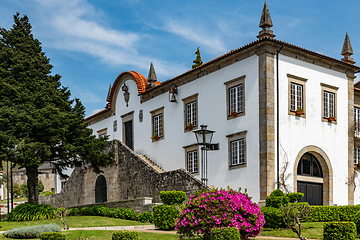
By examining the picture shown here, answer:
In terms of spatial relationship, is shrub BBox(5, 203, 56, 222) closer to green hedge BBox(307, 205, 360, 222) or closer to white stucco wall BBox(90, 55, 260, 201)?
white stucco wall BBox(90, 55, 260, 201)

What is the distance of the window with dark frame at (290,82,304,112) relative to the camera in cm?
2301

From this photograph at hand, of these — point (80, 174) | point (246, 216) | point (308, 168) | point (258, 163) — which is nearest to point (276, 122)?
point (258, 163)

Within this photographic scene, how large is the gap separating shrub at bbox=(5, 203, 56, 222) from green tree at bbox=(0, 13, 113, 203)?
129cm

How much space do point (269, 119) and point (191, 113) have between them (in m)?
6.58

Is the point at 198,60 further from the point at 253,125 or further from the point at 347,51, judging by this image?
the point at 253,125

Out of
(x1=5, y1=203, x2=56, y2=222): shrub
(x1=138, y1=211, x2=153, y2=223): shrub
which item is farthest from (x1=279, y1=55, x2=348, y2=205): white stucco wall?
(x1=5, y1=203, x2=56, y2=222): shrub

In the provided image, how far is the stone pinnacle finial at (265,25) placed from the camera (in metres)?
22.2

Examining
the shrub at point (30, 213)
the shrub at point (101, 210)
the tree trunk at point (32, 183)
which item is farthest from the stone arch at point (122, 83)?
the shrub at point (30, 213)

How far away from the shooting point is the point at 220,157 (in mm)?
24047

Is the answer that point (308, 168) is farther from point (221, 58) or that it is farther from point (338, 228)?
point (338, 228)

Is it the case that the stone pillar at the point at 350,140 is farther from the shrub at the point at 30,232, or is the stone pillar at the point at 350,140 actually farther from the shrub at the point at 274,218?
the shrub at the point at 30,232

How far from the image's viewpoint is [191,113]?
88.5 ft

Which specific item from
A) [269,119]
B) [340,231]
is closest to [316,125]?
[269,119]

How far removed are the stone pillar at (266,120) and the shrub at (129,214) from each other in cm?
719
